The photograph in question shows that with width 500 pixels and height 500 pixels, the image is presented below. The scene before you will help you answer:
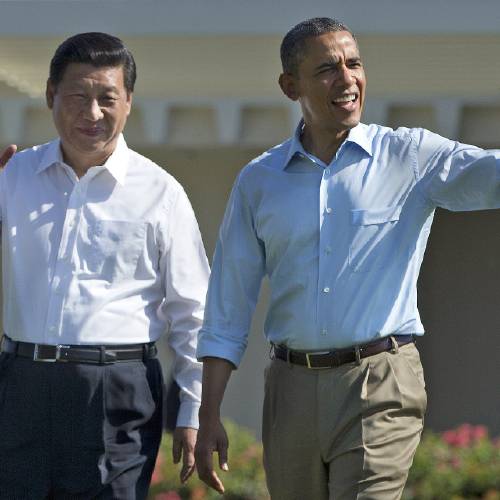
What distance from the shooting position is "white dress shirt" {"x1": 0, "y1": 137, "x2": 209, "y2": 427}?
4305 mm

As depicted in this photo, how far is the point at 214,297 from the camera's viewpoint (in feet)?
13.9

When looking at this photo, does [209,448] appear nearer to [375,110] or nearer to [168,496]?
[168,496]

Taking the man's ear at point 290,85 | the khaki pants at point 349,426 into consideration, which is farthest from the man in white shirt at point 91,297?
the man's ear at point 290,85

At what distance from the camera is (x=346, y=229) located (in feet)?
13.1

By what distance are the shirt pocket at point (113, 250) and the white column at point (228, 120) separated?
5.77m

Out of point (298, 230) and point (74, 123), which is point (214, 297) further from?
point (74, 123)

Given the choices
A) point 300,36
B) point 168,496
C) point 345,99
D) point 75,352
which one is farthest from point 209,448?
point 168,496

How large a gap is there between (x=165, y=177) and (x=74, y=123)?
1.23 feet

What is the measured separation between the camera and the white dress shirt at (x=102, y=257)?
430 cm

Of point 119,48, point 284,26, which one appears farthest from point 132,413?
point 284,26

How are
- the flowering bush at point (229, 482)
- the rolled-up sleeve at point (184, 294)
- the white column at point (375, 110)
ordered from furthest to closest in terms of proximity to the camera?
the white column at point (375, 110), the flowering bush at point (229, 482), the rolled-up sleeve at point (184, 294)

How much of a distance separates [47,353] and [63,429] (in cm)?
25

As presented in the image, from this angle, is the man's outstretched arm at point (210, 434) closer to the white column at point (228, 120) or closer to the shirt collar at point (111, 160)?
the shirt collar at point (111, 160)

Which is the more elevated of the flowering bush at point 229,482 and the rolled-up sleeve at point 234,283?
the rolled-up sleeve at point 234,283
